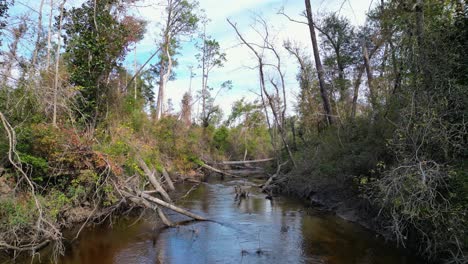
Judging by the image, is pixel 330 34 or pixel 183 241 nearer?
pixel 183 241

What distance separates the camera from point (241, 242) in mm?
10508

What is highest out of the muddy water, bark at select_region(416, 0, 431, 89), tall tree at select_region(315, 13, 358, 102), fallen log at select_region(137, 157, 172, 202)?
tall tree at select_region(315, 13, 358, 102)

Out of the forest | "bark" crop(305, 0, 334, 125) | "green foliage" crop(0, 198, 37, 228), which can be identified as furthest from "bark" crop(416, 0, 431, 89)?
"green foliage" crop(0, 198, 37, 228)

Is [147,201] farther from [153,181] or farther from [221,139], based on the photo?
[221,139]

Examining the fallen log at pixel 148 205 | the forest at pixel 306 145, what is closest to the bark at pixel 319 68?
the forest at pixel 306 145

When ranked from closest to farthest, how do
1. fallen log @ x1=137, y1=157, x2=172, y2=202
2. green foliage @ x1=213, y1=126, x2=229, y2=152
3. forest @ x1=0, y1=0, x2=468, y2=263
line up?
forest @ x1=0, y1=0, x2=468, y2=263 < fallen log @ x1=137, y1=157, x2=172, y2=202 < green foliage @ x1=213, y1=126, x2=229, y2=152

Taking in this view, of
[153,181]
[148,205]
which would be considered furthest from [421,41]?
[153,181]

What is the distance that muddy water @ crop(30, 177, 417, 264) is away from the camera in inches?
360

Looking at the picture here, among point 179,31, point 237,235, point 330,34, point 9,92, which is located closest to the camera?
point 9,92

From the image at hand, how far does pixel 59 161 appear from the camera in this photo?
10.8m

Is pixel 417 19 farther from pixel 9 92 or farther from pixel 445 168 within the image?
pixel 9 92

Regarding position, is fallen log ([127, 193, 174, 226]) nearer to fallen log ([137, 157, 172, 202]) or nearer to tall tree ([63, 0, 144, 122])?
fallen log ([137, 157, 172, 202])

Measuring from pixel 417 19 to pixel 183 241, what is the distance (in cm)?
958

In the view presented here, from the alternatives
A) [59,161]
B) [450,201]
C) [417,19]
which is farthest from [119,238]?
[417,19]
